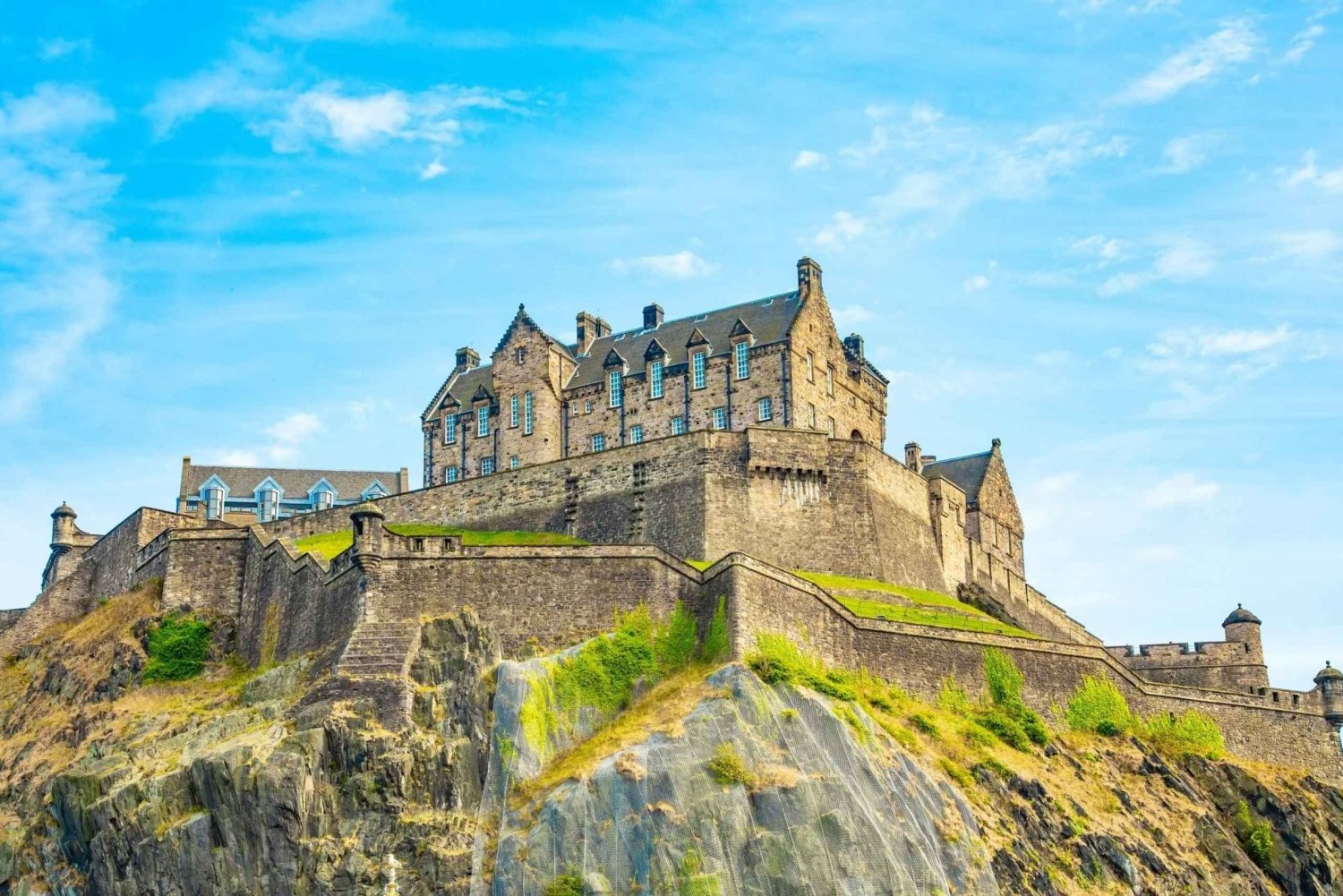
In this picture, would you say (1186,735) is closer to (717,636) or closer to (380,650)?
(717,636)

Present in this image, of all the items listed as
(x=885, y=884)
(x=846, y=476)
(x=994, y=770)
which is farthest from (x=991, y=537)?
(x=885, y=884)

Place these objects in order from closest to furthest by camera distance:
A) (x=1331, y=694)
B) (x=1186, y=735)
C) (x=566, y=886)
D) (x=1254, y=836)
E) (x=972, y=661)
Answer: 1. (x=566, y=886)
2. (x=1254, y=836)
3. (x=972, y=661)
4. (x=1186, y=735)
5. (x=1331, y=694)

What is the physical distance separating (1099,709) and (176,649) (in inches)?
1391

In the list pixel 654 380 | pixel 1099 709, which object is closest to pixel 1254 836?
pixel 1099 709

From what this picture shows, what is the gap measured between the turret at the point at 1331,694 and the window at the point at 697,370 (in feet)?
99.7

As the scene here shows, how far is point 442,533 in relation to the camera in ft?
237

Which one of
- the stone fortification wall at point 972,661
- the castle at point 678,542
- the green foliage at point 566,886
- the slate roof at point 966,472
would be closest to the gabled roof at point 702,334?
the castle at point 678,542

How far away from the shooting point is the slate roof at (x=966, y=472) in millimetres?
89188

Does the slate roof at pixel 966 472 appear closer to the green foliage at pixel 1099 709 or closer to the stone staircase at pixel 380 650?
the green foliage at pixel 1099 709

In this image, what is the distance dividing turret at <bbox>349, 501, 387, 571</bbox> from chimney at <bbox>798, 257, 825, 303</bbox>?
2768 centimetres

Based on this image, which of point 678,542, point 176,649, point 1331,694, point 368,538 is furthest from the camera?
point 1331,694

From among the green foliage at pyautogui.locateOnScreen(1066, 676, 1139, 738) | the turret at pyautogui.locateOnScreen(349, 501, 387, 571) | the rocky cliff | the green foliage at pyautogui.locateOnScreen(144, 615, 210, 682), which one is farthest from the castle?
the rocky cliff

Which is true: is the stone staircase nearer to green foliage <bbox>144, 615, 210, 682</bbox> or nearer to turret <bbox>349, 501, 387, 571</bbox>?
turret <bbox>349, 501, 387, 571</bbox>

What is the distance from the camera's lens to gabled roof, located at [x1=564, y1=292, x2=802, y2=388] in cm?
8300
